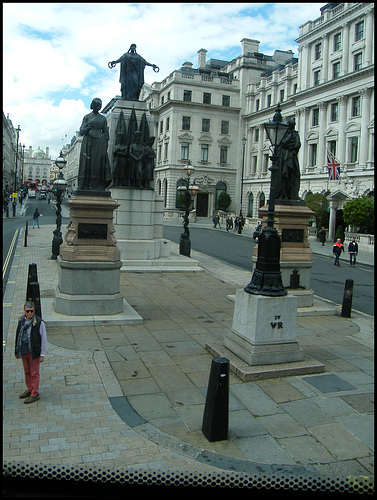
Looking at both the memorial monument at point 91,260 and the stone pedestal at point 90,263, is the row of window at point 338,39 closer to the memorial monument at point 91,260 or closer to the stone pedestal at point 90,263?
the memorial monument at point 91,260

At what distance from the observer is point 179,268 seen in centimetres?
1944

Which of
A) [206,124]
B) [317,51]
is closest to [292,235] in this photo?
[317,51]

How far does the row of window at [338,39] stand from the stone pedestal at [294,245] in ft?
127

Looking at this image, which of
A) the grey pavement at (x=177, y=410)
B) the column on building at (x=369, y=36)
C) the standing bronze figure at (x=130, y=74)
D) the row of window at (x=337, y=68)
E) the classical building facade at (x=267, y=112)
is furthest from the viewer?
the row of window at (x=337, y=68)

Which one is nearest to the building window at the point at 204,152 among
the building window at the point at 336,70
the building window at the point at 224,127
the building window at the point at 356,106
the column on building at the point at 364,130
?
the building window at the point at 224,127

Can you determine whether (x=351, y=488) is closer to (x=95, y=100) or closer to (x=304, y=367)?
(x=304, y=367)

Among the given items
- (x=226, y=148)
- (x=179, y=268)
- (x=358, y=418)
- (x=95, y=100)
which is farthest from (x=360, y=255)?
(x=226, y=148)

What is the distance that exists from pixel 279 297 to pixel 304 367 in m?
1.22

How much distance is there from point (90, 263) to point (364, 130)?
40.5 meters

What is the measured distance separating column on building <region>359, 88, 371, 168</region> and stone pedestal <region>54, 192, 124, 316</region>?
128 feet

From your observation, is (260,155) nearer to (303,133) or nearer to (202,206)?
(202,206)

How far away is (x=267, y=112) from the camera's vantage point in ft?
214

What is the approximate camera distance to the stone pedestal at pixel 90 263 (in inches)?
417

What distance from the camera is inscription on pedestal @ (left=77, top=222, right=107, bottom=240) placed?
35.3 ft
